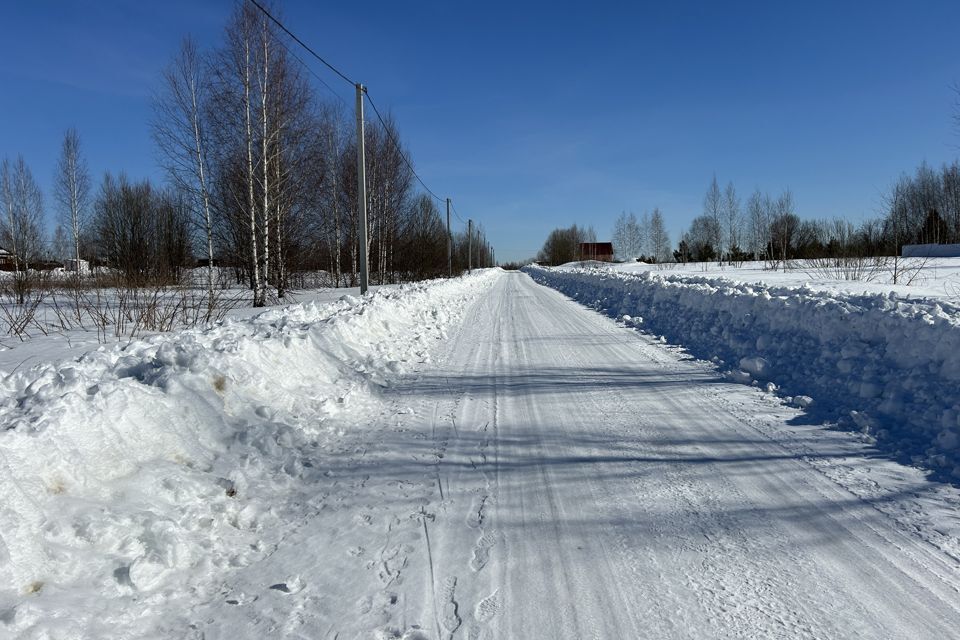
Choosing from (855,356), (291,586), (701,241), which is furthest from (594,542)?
(701,241)

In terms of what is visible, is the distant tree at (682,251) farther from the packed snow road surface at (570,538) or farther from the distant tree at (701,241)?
the packed snow road surface at (570,538)

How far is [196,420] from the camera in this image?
3.92 meters

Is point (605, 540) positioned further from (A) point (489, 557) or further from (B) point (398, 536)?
A: (B) point (398, 536)

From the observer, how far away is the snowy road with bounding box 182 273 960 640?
216 centimetres

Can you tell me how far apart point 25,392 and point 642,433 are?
4.62 meters

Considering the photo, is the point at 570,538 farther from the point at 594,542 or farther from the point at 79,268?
the point at 79,268

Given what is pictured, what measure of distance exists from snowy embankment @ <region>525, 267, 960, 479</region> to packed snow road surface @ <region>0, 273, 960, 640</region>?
44 cm

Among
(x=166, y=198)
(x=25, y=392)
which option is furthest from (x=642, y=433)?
(x=166, y=198)

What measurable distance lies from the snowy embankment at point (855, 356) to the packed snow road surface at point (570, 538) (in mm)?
441

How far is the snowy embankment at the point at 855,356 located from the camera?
416 centimetres

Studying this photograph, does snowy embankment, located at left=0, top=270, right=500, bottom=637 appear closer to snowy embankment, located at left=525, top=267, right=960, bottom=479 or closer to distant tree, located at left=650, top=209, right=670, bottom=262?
snowy embankment, located at left=525, top=267, right=960, bottom=479

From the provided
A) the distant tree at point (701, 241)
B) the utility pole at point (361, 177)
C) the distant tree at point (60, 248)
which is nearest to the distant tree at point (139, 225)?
the distant tree at point (60, 248)

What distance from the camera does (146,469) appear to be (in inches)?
126

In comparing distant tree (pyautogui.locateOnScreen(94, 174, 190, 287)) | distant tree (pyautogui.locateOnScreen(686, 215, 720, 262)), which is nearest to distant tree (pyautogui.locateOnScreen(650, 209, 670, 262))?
distant tree (pyautogui.locateOnScreen(686, 215, 720, 262))
